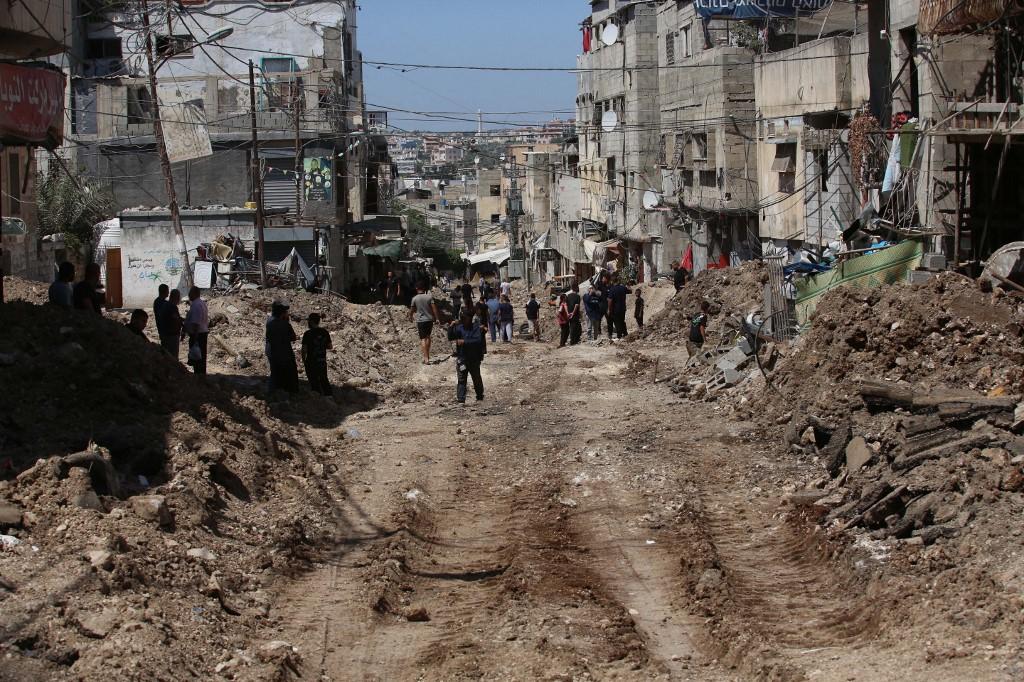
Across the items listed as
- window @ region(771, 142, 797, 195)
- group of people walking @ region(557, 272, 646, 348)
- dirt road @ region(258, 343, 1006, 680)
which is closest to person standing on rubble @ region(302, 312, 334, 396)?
dirt road @ region(258, 343, 1006, 680)

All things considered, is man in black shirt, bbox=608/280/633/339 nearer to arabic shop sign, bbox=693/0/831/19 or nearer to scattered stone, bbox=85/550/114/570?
arabic shop sign, bbox=693/0/831/19

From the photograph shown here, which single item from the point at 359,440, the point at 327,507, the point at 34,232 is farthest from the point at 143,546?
the point at 34,232

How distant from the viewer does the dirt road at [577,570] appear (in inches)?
297

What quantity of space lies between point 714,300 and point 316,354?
12210 millimetres

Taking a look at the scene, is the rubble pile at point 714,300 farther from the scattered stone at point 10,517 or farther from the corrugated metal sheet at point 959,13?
the scattered stone at point 10,517

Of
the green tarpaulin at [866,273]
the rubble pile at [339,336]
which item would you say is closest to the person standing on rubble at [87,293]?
the rubble pile at [339,336]

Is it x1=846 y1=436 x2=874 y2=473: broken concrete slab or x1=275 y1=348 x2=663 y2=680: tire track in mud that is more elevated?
x1=846 y1=436 x2=874 y2=473: broken concrete slab

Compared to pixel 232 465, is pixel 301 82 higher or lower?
higher

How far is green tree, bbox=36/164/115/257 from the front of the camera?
127ft

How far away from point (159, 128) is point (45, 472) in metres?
19.7

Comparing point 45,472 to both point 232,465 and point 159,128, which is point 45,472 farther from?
point 159,128

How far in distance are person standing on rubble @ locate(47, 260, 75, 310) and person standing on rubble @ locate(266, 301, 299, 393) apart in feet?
8.72

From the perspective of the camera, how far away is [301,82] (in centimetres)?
4262

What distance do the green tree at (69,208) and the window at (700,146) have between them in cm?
1970
